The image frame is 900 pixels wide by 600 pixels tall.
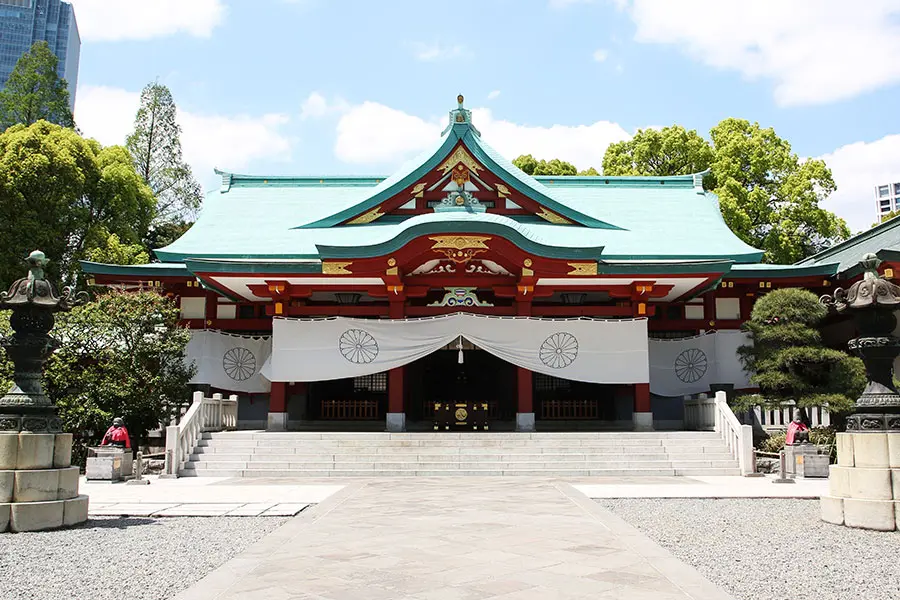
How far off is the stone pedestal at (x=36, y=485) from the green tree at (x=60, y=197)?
62.8 ft

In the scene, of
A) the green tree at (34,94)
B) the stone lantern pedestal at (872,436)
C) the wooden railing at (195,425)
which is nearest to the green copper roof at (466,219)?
the wooden railing at (195,425)

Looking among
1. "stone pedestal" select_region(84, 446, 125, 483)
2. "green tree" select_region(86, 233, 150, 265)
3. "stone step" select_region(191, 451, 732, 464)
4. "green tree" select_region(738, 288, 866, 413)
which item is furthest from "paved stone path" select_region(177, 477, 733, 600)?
"green tree" select_region(86, 233, 150, 265)

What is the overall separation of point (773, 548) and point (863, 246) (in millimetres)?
15936

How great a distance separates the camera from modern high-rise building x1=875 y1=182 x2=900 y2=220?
127812 millimetres

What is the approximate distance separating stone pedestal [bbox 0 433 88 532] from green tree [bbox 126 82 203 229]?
3009 cm

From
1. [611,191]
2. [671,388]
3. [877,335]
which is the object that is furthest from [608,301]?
[877,335]

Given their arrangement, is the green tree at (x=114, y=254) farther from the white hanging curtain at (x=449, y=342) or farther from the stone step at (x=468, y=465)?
the stone step at (x=468, y=465)

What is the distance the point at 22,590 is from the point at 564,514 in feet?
18.5

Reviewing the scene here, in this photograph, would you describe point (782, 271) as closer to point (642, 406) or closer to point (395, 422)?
point (642, 406)

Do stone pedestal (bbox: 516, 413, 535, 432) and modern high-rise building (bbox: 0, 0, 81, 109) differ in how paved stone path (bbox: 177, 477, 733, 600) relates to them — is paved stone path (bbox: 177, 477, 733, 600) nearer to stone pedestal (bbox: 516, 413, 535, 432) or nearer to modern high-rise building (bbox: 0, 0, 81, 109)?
stone pedestal (bbox: 516, 413, 535, 432)

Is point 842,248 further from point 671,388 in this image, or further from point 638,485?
point 638,485

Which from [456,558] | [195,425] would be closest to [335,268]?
[195,425]

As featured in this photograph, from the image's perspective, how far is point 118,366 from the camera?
15.0 meters

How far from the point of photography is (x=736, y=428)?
13.9 meters
